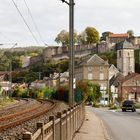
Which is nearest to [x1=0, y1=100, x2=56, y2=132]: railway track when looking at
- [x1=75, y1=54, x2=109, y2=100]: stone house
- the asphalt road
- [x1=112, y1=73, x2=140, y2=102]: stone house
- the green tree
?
the asphalt road

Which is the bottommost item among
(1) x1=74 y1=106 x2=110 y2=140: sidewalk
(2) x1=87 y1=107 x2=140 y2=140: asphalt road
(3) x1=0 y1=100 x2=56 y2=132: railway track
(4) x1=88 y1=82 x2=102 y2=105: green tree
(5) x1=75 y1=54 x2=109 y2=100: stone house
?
(2) x1=87 y1=107 x2=140 y2=140: asphalt road

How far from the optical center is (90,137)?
2280 centimetres

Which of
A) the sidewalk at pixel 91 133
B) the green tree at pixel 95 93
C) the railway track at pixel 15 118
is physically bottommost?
the sidewalk at pixel 91 133

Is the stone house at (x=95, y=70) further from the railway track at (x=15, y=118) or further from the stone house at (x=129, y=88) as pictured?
the railway track at (x=15, y=118)

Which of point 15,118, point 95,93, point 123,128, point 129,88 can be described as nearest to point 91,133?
point 15,118

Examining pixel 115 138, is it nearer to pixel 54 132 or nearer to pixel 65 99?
pixel 54 132

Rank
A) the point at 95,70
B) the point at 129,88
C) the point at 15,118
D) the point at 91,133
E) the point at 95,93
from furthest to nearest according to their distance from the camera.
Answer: the point at 95,70, the point at 129,88, the point at 95,93, the point at 15,118, the point at 91,133

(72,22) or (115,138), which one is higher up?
(72,22)

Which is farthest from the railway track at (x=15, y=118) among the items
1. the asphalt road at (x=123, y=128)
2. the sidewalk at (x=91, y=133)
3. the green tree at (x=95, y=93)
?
the green tree at (x=95, y=93)

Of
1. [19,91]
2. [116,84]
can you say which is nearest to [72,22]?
[19,91]

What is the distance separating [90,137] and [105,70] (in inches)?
5816

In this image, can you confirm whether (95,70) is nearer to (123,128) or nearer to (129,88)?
(129,88)

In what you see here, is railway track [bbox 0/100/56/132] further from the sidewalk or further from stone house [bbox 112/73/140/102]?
stone house [bbox 112/73/140/102]

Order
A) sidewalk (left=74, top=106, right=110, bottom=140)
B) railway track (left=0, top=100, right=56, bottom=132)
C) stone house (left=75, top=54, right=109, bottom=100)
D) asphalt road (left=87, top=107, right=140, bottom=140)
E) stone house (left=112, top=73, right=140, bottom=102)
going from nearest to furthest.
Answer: railway track (left=0, top=100, right=56, bottom=132), sidewalk (left=74, top=106, right=110, bottom=140), asphalt road (left=87, top=107, right=140, bottom=140), stone house (left=112, top=73, right=140, bottom=102), stone house (left=75, top=54, right=109, bottom=100)
